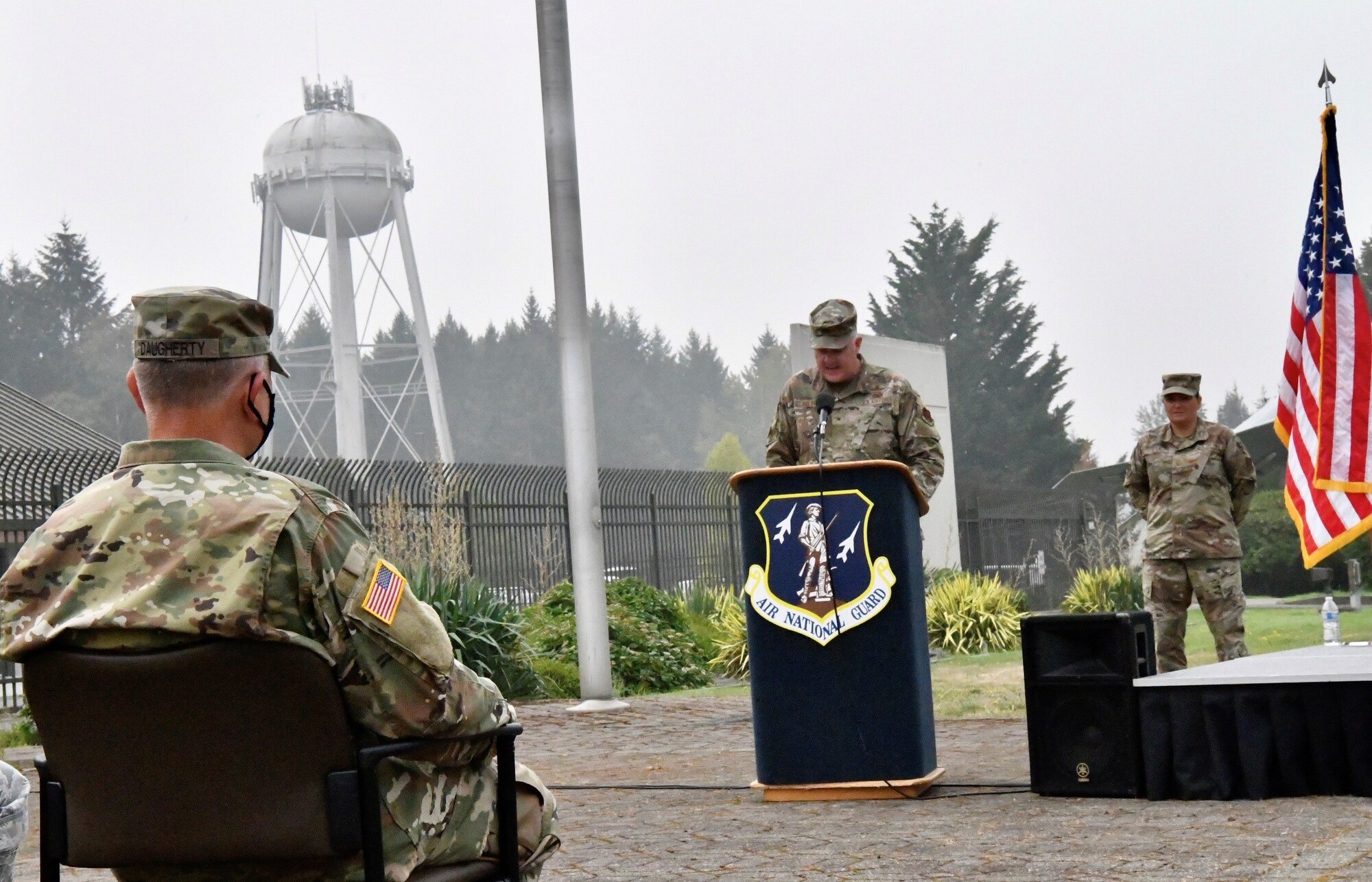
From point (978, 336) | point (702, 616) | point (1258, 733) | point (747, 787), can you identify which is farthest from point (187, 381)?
point (978, 336)

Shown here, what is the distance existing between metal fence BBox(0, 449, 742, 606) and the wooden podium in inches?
294

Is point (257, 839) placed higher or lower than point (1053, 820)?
higher

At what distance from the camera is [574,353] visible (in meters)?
11.7

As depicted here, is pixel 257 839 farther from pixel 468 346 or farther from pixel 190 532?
pixel 468 346

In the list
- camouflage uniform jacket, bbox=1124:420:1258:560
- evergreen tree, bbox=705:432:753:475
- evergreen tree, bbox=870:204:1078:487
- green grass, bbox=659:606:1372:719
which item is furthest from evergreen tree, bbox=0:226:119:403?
camouflage uniform jacket, bbox=1124:420:1258:560

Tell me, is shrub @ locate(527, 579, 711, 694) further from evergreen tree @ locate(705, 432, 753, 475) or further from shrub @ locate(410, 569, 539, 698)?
evergreen tree @ locate(705, 432, 753, 475)

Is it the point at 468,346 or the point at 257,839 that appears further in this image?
the point at 468,346

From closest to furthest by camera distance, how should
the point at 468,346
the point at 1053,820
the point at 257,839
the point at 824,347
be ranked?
the point at 257,839 → the point at 1053,820 → the point at 824,347 → the point at 468,346

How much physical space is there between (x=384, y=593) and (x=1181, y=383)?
810cm

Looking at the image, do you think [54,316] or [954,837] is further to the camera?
[54,316]

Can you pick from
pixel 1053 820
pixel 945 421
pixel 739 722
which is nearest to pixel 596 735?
pixel 739 722

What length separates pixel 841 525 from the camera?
6309 millimetres

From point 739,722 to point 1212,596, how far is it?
314cm

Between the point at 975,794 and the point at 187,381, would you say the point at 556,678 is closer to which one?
the point at 975,794
